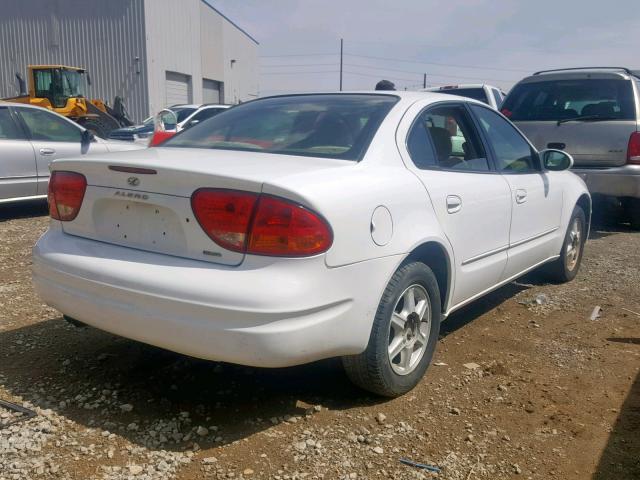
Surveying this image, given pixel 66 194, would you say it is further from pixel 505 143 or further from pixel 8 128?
pixel 8 128

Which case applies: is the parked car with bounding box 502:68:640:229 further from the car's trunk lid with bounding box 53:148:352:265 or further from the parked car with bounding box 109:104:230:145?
the parked car with bounding box 109:104:230:145

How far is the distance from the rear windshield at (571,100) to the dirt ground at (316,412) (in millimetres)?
4117

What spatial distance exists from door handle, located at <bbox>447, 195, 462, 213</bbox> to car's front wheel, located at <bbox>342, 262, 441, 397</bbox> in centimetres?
38

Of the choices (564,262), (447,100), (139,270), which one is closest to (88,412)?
(139,270)

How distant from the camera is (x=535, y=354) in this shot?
3.82m

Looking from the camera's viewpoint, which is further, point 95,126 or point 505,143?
point 95,126

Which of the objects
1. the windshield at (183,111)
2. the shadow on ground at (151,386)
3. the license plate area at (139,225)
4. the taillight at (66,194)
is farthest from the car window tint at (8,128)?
the windshield at (183,111)

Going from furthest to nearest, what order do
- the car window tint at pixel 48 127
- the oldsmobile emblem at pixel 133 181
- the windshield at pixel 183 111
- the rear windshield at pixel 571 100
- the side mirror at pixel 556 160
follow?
the windshield at pixel 183 111 < the car window tint at pixel 48 127 < the rear windshield at pixel 571 100 < the side mirror at pixel 556 160 < the oldsmobile emblem at pixel 133 181

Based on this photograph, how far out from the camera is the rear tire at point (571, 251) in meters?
5.24

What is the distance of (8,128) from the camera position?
7.84 metres

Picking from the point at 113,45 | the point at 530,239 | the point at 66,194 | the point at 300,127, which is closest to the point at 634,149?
the point at 530,239

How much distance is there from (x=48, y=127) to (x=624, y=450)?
25.5ft

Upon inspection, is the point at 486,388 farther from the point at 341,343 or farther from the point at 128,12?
the point at 128,12

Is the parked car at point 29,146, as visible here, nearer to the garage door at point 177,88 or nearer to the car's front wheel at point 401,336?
the car's front wheel at point 401,336
